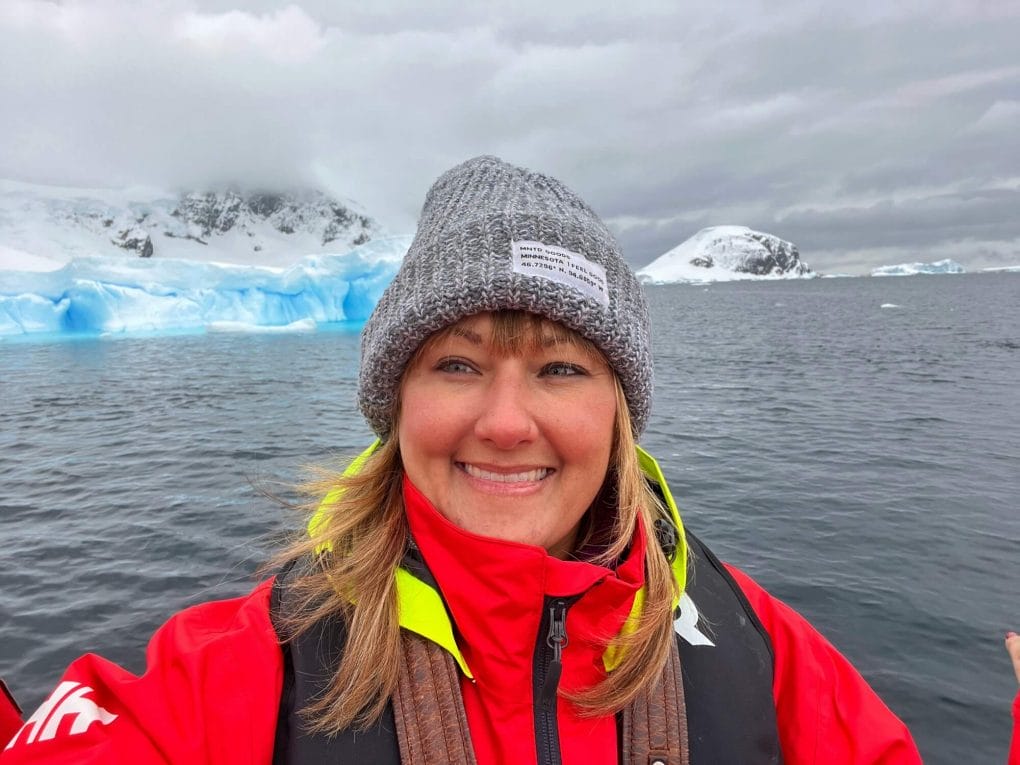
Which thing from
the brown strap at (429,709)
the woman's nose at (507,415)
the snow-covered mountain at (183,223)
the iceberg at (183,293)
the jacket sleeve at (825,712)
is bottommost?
the jacket sleeve at (825,712)

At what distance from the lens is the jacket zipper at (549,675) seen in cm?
148

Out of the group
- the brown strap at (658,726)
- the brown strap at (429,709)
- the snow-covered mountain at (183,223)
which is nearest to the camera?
the brown strap at (429,709)

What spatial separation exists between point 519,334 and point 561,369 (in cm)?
16

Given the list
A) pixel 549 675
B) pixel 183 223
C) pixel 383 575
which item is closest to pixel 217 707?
pixel 383 575

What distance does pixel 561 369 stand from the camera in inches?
64.1

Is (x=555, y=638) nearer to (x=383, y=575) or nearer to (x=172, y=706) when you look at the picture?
(x=383, y=575)

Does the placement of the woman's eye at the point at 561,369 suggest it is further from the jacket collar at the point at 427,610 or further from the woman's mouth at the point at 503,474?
the jacket collar at the point at 427,610

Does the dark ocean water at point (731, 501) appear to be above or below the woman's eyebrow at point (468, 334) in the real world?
below

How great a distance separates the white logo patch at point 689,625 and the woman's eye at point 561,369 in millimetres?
754

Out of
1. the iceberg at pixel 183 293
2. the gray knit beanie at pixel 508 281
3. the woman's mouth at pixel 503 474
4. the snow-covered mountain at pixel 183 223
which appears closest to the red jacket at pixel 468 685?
the woman's mouth at pixel 503 474

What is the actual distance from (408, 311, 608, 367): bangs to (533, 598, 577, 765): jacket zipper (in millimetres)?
628

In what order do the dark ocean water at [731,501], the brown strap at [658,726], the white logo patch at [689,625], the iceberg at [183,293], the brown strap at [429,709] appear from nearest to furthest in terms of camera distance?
the brown strap at [429,709], the brown strap at [658,726], the white logo patch at [689,625], the dark ocean water at [731,501], the iceberg at [183,293]

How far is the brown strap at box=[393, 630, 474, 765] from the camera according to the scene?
4.66 ft

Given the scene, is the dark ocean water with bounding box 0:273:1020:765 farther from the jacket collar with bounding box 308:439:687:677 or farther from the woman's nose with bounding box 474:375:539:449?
the woman's nose with bounding box 474:375:539:449
